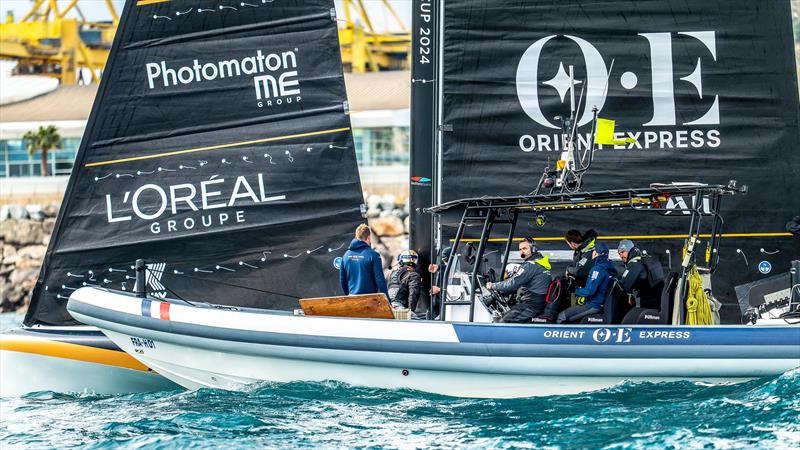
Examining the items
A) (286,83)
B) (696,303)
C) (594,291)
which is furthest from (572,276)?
(286,83)

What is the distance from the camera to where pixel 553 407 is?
33.5ft

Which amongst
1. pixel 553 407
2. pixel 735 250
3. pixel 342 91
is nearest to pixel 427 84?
pixel 342 91

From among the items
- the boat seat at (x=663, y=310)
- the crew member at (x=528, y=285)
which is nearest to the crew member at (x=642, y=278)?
the boat seat at (x=663, y=310)

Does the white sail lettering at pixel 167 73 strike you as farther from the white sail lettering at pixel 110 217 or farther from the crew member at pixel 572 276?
the crew member at pixel 572 276

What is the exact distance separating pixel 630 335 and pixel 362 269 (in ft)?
9.94

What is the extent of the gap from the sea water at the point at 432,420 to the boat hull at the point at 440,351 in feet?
0.43

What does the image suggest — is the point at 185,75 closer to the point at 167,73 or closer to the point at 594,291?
the point at 167,73

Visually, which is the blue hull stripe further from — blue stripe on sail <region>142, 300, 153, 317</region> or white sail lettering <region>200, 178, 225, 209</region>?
white sail lettering <region>200, 178, 225, 209</region>

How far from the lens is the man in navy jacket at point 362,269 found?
12039 millimetres

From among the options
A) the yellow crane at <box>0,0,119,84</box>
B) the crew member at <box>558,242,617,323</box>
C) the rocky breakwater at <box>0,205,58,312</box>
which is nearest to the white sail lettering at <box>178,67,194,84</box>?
the crew member at <box>558,242,617,323</box>

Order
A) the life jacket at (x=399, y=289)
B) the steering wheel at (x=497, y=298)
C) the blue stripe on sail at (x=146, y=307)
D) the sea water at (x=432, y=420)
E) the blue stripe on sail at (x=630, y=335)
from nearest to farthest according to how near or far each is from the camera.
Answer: the sea water at (x=432, y=420)
the blue stripe on sail at (x=630, y=335)
the blue stripe on sail at (x=146, y=307)
the steering wheel at (x=497, y=298)
the life jacket at (x=399, y=289)

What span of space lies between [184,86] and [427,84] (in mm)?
2738

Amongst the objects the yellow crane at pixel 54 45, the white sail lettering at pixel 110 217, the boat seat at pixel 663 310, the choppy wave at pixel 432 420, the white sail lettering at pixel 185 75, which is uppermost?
the yellow crane at pixel 54 45

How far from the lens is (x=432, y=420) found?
1003cm
